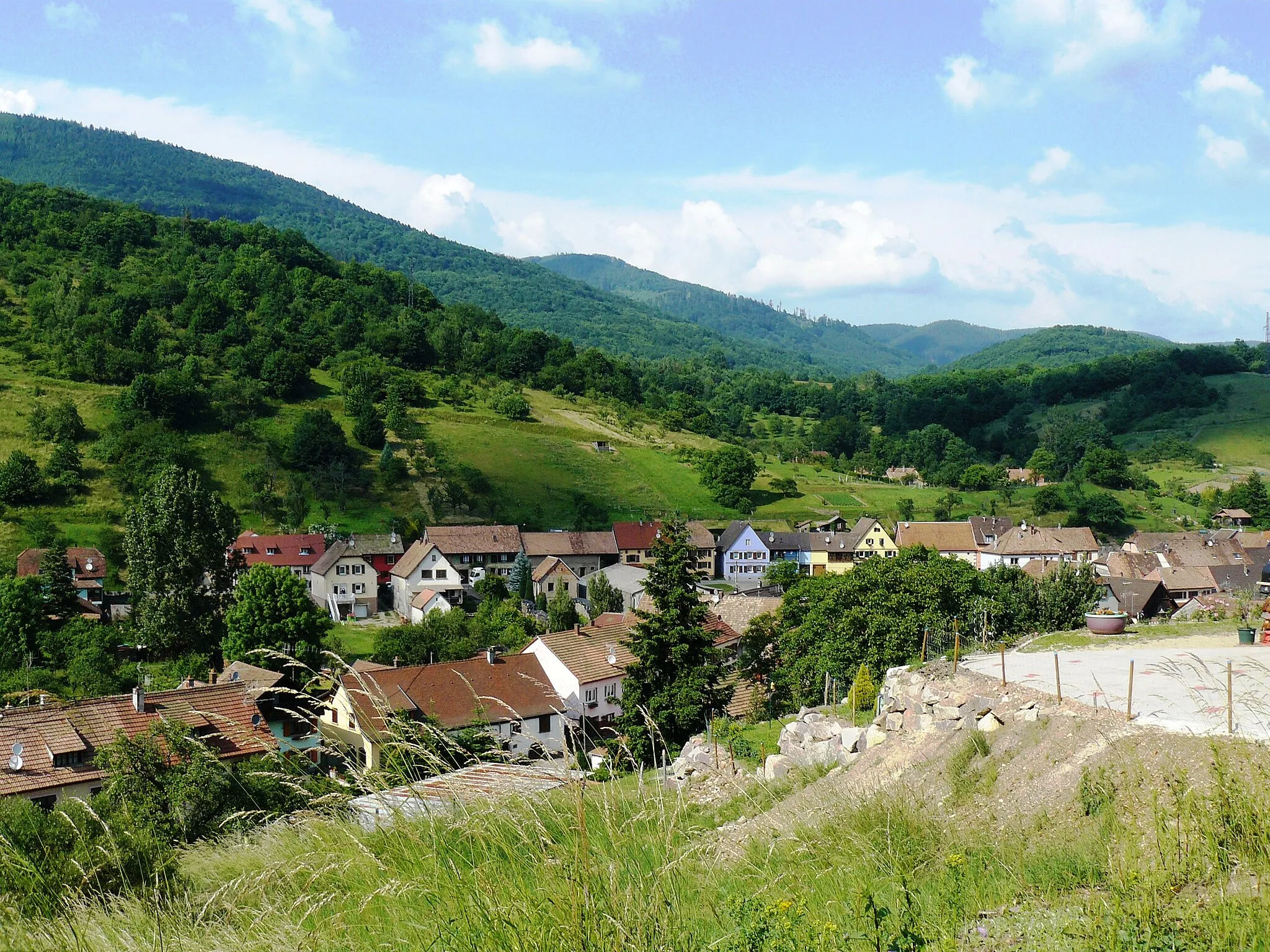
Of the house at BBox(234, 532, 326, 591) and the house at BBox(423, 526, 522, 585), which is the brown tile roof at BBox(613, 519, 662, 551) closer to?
the house at BBox(423, 526, 522, 585)

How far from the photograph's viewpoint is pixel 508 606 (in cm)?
4666

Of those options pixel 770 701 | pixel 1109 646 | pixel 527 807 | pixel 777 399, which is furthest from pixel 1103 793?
pixel 777 399

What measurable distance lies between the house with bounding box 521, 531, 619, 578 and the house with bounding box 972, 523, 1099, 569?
28.1 meters

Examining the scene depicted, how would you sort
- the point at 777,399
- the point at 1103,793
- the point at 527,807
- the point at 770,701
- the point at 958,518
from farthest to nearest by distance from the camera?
the point at 777,399, the point at 958,518, the point at 770,701, the point at 1103,793, the point at 527,807

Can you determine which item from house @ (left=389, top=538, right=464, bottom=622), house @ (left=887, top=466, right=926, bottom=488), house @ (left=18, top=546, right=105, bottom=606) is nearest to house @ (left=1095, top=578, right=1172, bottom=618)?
house @ (left=389, top=538, right=464, bottom=622)

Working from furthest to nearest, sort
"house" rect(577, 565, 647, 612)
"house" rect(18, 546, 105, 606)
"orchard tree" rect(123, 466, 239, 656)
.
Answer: "house" rect(577, 565, 647, 612)
"house" rect(18, 546, 105, 606)
"orchard tree" rect(123, 466, 239, 656)

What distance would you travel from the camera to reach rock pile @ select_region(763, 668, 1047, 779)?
409 inches

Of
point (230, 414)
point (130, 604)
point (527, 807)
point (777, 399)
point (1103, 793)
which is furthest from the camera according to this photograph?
point (777, 399)

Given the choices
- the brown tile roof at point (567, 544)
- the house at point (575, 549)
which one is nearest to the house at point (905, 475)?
the brown tile roof at point (567, 544)

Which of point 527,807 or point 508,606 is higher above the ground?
point 527,807

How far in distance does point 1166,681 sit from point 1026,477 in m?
112

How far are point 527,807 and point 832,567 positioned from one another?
221 feet

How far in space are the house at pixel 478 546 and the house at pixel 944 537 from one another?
3117 cm

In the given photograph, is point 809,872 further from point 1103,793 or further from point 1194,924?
point 1103,793
